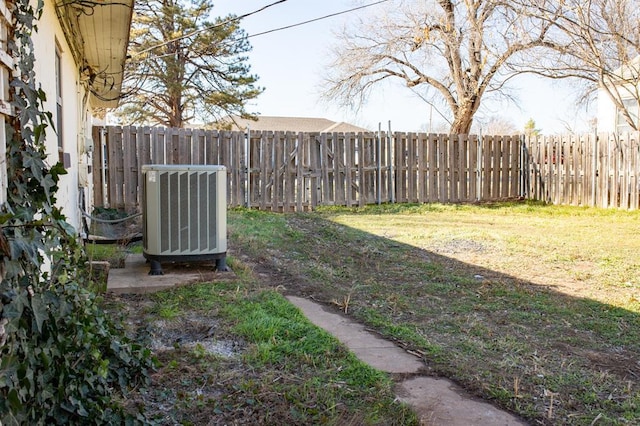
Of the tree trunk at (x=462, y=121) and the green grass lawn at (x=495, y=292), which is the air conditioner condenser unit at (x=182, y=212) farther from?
the tree trunk at (x=462, y=121)

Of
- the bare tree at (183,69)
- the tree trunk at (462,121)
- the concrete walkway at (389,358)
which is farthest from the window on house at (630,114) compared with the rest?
the concrete walkway at (389,358)

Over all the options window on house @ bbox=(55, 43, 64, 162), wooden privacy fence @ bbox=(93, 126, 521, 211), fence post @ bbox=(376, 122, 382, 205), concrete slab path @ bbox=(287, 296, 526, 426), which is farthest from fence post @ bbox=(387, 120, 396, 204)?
concrete slab path @ bbox=(287, 296, 526, 426)

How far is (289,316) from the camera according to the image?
3672 mm

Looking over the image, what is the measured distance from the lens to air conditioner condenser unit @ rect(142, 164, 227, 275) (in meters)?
4.48

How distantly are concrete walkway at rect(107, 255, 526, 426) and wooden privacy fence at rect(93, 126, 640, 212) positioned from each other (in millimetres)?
5281

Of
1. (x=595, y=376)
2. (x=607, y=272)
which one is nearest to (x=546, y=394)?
(x=595, y=376)

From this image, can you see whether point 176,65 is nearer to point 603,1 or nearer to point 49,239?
point 603,1

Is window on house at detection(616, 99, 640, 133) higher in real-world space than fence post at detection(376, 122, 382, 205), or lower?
higher

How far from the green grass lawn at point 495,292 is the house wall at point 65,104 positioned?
1835mm

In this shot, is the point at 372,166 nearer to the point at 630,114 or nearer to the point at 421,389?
the point at 630,114

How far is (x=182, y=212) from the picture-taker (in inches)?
178

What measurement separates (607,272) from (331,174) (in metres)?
6.49

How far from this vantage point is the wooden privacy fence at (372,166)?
971 centimetres

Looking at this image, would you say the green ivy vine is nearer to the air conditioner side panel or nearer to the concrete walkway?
the concrete walkway
